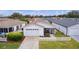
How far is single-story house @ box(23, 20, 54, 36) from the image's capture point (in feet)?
14.0

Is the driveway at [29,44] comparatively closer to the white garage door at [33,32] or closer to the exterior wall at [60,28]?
the white garage door at [33,32]

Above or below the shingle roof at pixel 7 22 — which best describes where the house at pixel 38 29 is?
below

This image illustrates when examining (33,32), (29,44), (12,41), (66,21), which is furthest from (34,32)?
(66,21)

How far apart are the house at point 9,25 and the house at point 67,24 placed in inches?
16.6

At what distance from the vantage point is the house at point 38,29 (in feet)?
14.0

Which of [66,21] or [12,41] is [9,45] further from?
[66,21]

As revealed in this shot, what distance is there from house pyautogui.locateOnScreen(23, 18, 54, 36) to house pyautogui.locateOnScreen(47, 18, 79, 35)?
9 cm

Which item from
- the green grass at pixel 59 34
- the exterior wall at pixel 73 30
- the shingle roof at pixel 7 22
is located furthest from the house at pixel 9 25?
the exterior wall at pixel 73 30

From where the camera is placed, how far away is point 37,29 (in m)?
4.27

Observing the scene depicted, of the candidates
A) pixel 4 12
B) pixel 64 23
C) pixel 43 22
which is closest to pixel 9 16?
pixel 4 12

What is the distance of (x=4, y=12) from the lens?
4211 mm

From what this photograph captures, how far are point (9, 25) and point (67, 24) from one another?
30.7 inches

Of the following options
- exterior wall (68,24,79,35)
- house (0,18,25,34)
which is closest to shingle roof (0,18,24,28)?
house (0,18,25,34)
